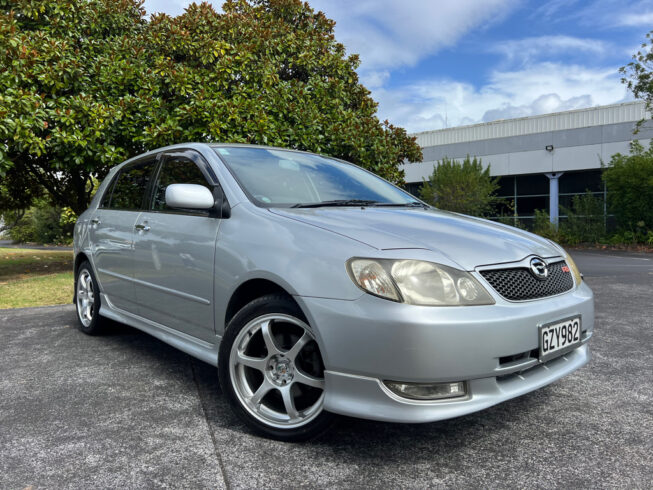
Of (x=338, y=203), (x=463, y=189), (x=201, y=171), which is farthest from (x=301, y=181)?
(x=463, y=189)

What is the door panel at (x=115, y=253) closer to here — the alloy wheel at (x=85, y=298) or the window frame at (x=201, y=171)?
the window frame at (x=201, y=171)

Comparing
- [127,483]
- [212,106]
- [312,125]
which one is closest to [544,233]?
[312,125]

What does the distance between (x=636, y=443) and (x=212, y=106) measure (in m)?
8.25

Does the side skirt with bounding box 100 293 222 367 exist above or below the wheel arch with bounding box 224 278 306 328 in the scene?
below

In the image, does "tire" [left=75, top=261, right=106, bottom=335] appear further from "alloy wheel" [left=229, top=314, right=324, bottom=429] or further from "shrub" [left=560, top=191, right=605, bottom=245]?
"shrub" [left=560, top=191, right=605, bottom=245]

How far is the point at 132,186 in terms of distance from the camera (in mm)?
4020

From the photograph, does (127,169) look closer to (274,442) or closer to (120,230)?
(120,230)

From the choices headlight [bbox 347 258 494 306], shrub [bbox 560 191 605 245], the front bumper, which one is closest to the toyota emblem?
the front bumper

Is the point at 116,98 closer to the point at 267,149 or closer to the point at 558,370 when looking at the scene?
the point at 267,149

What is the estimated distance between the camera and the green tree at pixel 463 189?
2397cm

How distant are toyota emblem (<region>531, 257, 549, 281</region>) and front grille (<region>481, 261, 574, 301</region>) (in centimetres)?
2

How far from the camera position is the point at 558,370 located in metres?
2.45

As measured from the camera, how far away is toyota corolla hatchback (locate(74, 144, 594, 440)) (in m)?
2.07

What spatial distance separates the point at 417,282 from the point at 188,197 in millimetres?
1395
